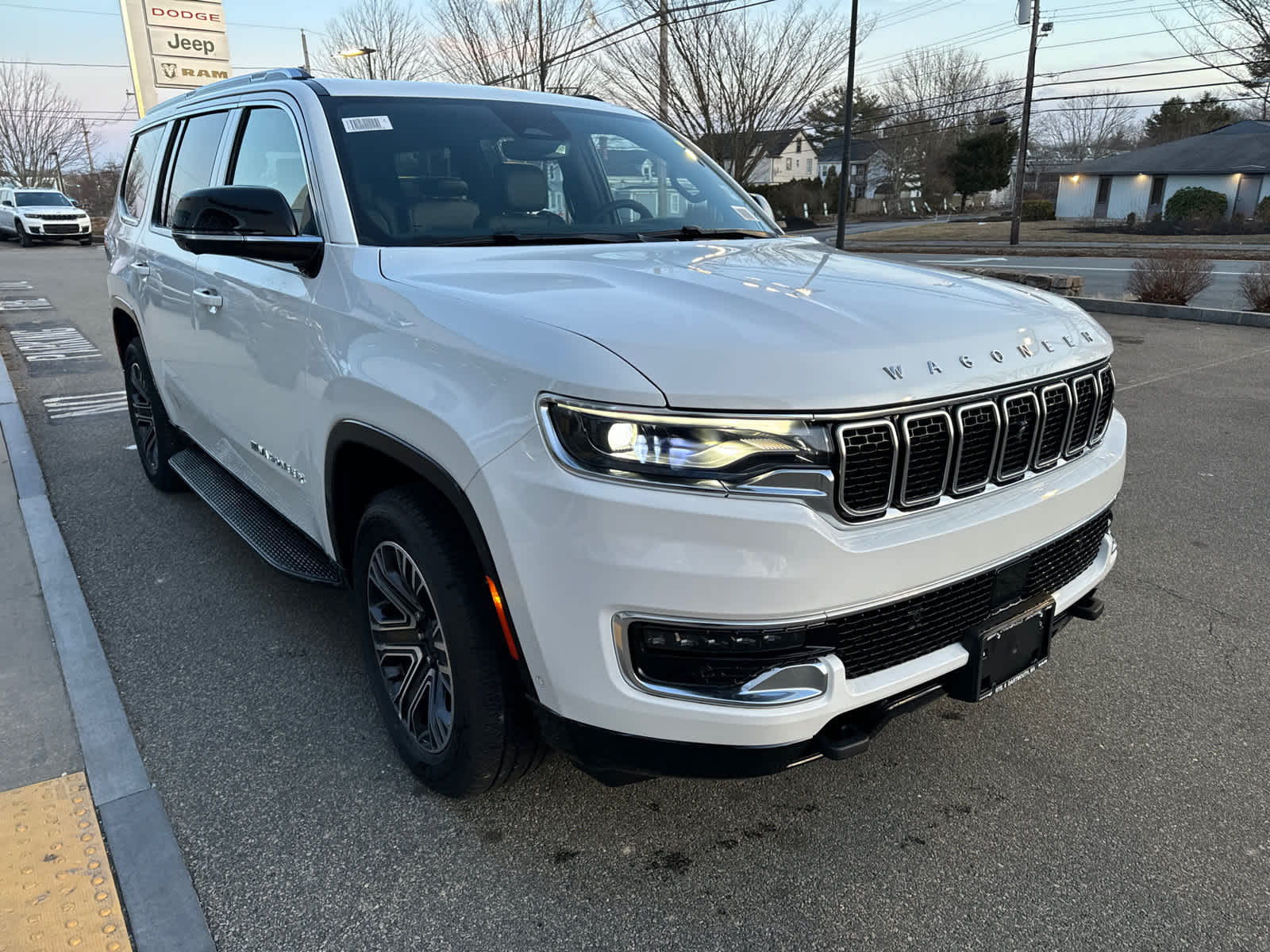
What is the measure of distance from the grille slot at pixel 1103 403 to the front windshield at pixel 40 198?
35.1 meters

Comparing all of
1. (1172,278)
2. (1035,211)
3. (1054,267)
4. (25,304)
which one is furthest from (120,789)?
(1035,211)

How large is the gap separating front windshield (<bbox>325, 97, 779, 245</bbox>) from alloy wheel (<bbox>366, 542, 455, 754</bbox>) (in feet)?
3.17

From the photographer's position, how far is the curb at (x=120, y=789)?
2150 millimetres

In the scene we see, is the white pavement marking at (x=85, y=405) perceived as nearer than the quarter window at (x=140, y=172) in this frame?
No

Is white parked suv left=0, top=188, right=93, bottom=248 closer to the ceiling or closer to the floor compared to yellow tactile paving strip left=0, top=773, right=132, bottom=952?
closer to the ceiling

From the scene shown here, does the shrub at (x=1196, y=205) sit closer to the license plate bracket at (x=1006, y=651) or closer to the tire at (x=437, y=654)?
the license plate bracket at (x=1006, y=651)

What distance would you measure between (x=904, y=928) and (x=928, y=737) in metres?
0.83

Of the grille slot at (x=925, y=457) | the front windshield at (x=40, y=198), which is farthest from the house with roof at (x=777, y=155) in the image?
the front windshield at (x=40, y=198)

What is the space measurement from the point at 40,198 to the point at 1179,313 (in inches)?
1296

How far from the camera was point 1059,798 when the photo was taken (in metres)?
2.57

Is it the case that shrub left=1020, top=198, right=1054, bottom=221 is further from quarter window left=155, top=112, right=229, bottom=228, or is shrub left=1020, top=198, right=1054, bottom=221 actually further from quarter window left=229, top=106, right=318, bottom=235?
quarter window left=229, top=106, right=318, bottom=235

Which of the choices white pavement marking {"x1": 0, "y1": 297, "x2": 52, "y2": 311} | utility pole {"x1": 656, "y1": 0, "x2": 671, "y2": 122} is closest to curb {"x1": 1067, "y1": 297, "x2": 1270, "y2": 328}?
utility pole {"x1": 656, "y1": 0, "x2": 671, "y2": 122}

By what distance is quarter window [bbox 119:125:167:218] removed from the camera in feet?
14.8

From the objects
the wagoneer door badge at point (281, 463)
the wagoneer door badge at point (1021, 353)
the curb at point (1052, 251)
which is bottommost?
the curb at point (1052, 251)
